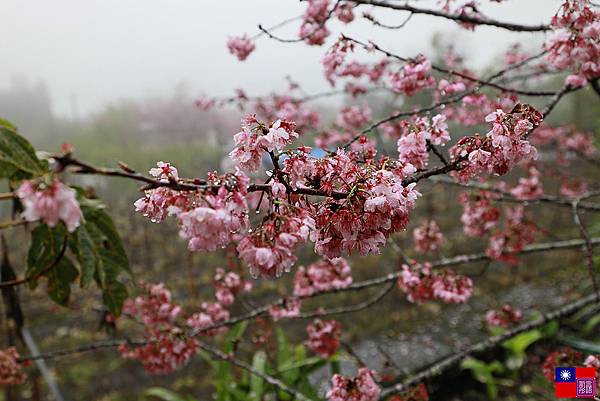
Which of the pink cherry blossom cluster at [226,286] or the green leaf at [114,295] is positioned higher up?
the pink cherry blossom cluster at [226,286]

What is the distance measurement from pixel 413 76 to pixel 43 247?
131 cm

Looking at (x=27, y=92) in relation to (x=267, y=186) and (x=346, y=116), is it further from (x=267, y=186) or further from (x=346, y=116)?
(x=267, y=186)

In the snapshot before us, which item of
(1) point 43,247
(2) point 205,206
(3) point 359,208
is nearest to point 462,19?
(3) point 359,208

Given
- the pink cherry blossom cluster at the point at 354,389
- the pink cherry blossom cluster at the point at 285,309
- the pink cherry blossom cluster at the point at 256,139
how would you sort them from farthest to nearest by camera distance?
1. the pink cherry blossom cluster at the point at 285,309
2. the pink cherry blossom cluster at the point at 354,389
3. the pink cherry blossom cluster at the point at 256,139

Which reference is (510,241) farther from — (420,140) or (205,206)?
(205,206)

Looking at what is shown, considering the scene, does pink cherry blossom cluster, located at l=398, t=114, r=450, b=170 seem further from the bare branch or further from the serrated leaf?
the serrated leaf

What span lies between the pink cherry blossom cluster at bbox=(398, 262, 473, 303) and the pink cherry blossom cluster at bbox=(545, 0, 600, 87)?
3.16 feet

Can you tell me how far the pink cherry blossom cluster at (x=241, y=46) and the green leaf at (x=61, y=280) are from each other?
4.50 ft

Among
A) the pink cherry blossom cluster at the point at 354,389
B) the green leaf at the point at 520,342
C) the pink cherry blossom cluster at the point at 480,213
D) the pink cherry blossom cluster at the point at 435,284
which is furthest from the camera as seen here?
the green leaf at the point at 520,342

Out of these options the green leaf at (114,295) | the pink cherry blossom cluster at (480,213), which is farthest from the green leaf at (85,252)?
the pink cherry blossom cluster at (480,213)

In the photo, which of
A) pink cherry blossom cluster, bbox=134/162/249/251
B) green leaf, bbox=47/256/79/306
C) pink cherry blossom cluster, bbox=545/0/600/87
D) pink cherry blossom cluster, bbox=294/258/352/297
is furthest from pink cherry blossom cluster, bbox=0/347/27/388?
pink cherry blossom cluster, bbox=545/0/600/87

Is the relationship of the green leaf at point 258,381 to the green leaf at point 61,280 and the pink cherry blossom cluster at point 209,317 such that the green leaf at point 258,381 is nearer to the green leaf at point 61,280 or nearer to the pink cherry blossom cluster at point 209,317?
the pink cherry blossom cluster at point 209,317

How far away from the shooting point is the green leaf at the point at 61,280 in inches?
47.4

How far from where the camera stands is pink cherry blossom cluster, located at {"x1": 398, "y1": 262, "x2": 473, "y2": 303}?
1877 mm
